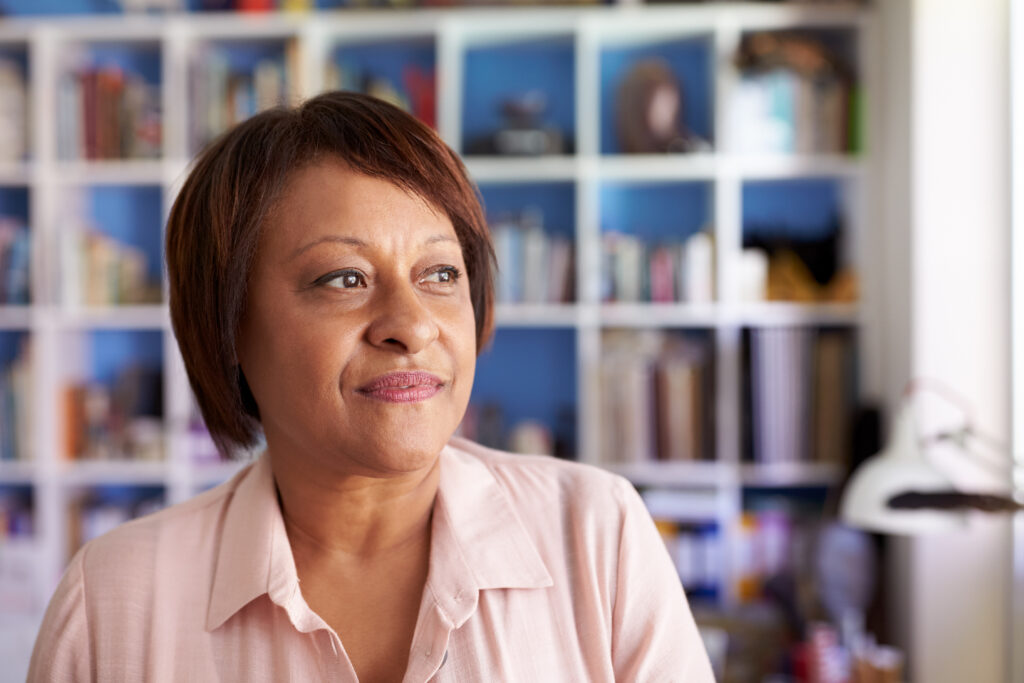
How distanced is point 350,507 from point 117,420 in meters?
2.37

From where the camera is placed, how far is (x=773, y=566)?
9.15 feet

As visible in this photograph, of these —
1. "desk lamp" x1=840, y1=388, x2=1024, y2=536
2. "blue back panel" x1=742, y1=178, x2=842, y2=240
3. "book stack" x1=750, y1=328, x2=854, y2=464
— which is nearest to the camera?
"desk lamp" x1=840, y1=388, x2=1024, y2=536

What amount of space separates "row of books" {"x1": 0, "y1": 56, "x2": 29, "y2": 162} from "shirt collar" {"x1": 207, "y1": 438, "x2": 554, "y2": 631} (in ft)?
8.26

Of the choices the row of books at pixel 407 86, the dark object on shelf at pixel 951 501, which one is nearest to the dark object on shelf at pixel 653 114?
the row of books at pixel 407 86

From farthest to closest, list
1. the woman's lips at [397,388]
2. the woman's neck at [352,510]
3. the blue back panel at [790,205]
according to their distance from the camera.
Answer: the blue back panel at [790,205] → the woman's neck at [352,510] → the woman's lips at [397,388]

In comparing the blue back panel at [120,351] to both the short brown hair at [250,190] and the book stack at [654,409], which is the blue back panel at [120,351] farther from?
the short brown hair at [250,190]

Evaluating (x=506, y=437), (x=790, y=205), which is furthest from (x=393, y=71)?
(x=790, y=205)

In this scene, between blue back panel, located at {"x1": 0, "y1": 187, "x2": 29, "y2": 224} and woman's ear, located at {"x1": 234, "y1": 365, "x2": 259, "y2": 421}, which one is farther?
blue back panel, located at {"x1": 0, "y1": 187, "x2": 29, "y2": 224}

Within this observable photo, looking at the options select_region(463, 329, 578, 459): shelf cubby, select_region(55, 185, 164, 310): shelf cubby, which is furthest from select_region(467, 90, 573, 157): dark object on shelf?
select_region(55, 185, 164, 310): shelf cubby

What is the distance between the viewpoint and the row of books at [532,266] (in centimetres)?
286

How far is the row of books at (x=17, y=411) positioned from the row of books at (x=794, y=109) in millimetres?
2606

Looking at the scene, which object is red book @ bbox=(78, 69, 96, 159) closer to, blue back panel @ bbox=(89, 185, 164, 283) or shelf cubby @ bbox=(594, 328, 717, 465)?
blue back panel @ bbox=(89, 185, 164, 283)

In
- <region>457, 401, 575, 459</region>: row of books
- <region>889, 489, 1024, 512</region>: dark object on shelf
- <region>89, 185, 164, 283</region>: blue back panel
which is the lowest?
<region>457, 401, 575, 459</region>: row of books

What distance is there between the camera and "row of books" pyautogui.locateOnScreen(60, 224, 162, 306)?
289 cm
